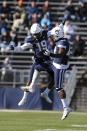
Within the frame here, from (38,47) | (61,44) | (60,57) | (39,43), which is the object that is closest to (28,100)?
(38,47)

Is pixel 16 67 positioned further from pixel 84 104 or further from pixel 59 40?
pixel 59 40

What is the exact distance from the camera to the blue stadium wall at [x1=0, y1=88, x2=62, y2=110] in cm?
1944

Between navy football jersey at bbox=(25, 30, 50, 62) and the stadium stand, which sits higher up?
navy football jersey at bbox=(25, 30, 50, 62)

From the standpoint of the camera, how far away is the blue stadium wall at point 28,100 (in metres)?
19.4

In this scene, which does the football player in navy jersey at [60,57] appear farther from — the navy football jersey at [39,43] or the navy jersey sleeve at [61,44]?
the navy football jersey at [39,43]

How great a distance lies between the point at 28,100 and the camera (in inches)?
774

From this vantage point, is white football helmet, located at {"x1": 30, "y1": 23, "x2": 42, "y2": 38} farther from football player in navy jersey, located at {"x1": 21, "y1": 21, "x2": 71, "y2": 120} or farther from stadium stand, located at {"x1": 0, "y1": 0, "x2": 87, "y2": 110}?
stadium stand, located at {"x1": 0, "y1": 0, "x2": 87, "y2": 110}

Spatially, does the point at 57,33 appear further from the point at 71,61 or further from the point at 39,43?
the point at 71,61

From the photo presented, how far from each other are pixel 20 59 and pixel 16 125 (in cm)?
→ 1112

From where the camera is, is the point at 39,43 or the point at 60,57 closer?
the point at 60,57

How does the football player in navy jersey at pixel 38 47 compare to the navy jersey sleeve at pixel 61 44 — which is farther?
the football player in navy jersey at pixel 38 47

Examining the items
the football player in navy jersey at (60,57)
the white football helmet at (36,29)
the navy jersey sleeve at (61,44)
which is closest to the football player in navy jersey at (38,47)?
the white football helmet at (36,29)

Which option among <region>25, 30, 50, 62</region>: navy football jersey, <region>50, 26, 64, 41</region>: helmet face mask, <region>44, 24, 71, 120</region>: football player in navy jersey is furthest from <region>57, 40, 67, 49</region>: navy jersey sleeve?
<region>25, 30, 50, 62</region>: navy football jersey

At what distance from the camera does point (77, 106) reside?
64.4 ft
